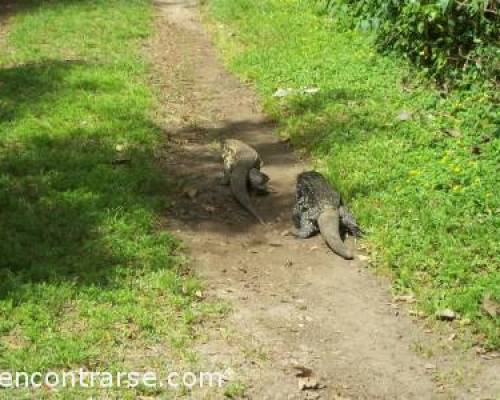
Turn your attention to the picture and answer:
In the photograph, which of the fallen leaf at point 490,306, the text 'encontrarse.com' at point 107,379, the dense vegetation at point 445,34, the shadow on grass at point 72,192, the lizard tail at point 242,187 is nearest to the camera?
the text 'encontrarse.com' at point 107,379

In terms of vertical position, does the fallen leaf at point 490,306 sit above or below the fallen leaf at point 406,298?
above

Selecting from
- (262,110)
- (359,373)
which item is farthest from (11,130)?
(359,373)

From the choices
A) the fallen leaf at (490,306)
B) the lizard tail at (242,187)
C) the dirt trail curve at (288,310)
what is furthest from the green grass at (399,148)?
the lizard tail at (242,187)

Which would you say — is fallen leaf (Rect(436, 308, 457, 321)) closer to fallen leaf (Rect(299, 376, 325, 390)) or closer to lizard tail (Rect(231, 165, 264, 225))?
fallen leaf (Rect(299, 376, 325, 390))

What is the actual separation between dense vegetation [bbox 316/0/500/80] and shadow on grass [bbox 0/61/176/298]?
13.4 feet

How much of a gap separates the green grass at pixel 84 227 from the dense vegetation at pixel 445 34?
152 inches

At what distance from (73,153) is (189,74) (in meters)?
4.02

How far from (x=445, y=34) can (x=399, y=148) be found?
2.93 metres

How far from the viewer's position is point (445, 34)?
34.7 ft

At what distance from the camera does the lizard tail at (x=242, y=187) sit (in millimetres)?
7586

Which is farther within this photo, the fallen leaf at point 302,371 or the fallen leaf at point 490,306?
the fallen leaf at point 490,306

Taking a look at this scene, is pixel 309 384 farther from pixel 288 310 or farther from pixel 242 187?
pixel 242 187

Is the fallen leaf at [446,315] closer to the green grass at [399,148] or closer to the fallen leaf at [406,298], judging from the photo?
the green grass at [399,148]

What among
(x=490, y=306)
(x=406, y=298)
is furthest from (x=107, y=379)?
(x=490, y=306)
